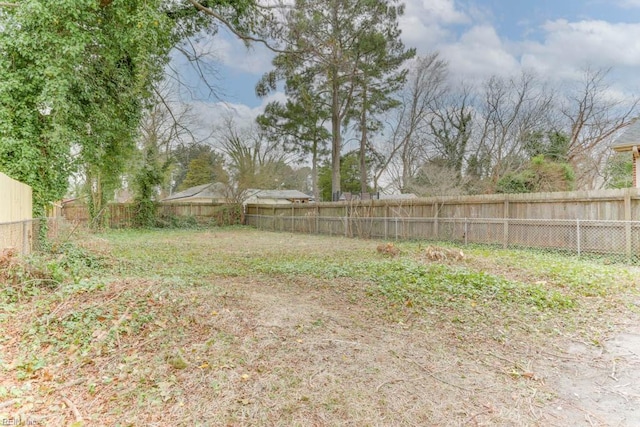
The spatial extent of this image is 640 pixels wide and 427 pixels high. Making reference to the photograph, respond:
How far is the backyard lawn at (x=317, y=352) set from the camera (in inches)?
87.9

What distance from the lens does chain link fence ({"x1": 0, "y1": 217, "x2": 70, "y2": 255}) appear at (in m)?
4.90

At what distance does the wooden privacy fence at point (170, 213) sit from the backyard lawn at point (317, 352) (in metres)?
13.9

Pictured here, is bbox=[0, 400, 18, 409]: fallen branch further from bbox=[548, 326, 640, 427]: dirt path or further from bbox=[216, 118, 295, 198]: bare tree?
bbox=[216, 118, 295, 198]: bare tree

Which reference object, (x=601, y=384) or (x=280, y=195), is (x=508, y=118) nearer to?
(x=280, y=195)

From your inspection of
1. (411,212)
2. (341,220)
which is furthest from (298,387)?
(341,220)

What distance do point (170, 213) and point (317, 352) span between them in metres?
18.3

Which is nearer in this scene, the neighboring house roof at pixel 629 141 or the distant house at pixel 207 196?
the neighboring house roof at pixel 629 141

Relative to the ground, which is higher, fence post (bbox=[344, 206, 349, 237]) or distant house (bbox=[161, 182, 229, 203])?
distant house (bbox=[161, 182, 229, 203])

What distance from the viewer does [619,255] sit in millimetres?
7238

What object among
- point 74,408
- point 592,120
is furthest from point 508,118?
point 74,408

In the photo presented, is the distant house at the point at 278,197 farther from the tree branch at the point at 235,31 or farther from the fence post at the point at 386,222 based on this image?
the tree branch at the point at 235,31

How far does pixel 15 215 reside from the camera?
18.3ft

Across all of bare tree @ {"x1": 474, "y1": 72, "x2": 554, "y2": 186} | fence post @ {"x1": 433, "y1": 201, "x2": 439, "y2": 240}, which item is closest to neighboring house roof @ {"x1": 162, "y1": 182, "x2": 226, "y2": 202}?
fence post @ {"x1": 433, "y1": 201, "x2": 439, "y2": 240}

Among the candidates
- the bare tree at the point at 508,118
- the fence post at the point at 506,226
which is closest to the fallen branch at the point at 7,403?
the fence post at the point at 506,226
